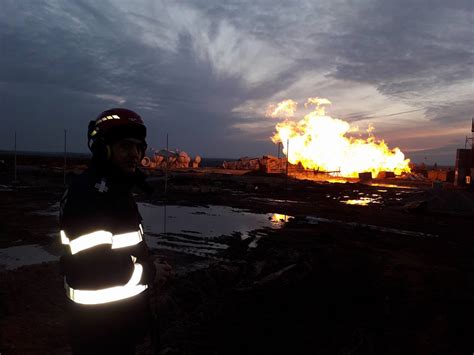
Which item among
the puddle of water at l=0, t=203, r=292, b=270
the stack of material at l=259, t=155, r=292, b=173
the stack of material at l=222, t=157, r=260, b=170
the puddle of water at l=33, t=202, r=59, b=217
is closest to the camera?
the puddle of water at l=0, t=203, r=292, b=270

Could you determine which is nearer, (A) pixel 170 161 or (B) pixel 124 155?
(B) pixel 124 155

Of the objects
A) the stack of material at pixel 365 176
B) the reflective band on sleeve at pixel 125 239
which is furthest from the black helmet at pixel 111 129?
the stack of material at pixel 365 176

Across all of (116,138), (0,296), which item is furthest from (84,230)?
(0,296)

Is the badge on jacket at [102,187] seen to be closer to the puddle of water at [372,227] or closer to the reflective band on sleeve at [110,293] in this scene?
the reflective band on sleeve at [110,293]

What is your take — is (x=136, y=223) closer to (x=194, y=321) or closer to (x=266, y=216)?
(x=194, y=321)

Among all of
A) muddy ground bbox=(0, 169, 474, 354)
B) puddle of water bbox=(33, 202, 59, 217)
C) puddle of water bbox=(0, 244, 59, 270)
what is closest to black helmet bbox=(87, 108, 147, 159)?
muddy ground bbox=(0, 169, 474, 354)

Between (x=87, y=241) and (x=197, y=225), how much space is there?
12534mm

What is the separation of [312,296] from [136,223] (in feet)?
16.9

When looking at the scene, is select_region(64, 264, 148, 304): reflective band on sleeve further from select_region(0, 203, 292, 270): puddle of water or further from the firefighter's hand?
select_region(0, 203, 292, 270): puddle of water

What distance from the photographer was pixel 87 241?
7.31ft

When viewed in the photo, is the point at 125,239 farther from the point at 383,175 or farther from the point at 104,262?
the point at 383,175

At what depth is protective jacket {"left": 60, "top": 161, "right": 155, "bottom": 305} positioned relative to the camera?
2238 millimetres

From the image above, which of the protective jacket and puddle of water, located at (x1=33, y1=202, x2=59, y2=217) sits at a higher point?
the protective jacket

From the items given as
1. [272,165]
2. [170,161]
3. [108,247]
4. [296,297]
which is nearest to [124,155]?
[108,247]
